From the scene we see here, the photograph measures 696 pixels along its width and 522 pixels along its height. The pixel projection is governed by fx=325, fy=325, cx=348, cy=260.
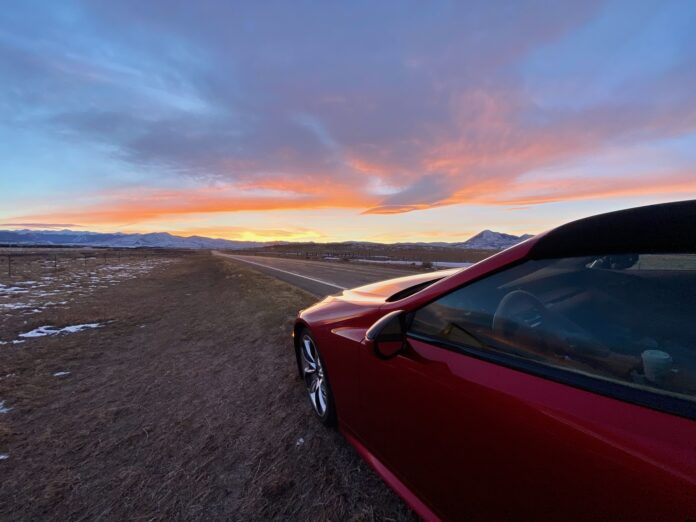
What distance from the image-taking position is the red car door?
903 millimetres

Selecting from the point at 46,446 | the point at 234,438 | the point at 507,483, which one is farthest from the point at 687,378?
the point at 46,446

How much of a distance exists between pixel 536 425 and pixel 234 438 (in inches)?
99.4

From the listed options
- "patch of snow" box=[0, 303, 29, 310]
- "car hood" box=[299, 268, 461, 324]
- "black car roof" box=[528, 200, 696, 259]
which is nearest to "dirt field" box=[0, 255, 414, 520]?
"car hood" box=[299, 268, 461, 324]

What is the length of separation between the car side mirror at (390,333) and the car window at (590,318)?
11 cm

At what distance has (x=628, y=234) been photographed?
1215 mm

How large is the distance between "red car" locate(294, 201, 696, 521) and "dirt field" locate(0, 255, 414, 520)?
2.23ft

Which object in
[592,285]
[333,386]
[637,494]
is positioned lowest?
[333,386]

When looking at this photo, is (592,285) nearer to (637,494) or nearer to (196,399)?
(637,494)

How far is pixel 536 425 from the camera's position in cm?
113

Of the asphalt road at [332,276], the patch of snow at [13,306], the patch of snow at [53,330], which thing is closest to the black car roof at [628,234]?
the asphalt road at [332,276]

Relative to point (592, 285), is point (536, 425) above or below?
below

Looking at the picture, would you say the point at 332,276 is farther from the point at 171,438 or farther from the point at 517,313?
the point at 517,313

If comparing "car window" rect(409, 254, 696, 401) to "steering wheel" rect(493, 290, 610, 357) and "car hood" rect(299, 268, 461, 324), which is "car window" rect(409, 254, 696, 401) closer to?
"steering wheel" rect(493, 290, 610, 357)

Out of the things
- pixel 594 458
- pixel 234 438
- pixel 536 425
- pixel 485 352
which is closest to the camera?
pixel 594 458
